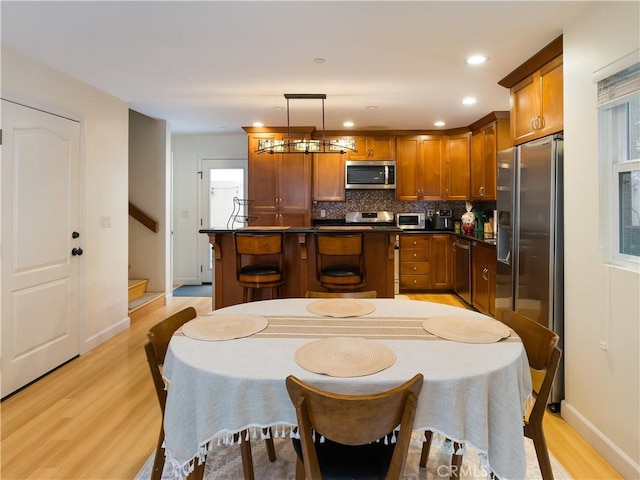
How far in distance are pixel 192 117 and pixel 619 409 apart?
4.73 meters

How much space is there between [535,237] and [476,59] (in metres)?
1.36

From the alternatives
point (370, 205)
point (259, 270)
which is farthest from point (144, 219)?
point (370, 205)

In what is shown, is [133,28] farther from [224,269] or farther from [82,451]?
[82,451]

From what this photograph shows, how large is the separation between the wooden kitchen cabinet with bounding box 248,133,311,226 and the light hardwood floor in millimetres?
2713

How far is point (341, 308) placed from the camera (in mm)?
1991

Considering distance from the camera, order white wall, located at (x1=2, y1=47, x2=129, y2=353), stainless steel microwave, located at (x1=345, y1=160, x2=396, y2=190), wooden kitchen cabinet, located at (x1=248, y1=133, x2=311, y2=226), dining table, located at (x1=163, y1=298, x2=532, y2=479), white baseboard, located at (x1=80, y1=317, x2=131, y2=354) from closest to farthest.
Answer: dining table, located at (x1=163, y1=298, x2=532, y2=479), white wall, located at (x1=2, y1=47, x2=129, y2=353), white baseboard, located at (x1=80, y1=317, x2=131, y2=354), wooden kitchen cabinet, located at (x1=248, y1=133, x2=311, y2=226), stainless steel microwave, located at (x1=345, y1=160, x2=396, y2=190)

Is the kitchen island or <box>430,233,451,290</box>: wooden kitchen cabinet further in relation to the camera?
<box>430,233,451,290</box>: wooden kitchen cabinet

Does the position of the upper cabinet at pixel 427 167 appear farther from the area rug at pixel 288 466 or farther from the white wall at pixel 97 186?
the area rug at pixel 288 466

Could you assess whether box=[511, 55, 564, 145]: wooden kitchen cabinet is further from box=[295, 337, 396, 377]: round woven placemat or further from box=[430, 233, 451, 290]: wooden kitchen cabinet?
box=[430, 233, 451, 290]: wooden kitchen cabinet

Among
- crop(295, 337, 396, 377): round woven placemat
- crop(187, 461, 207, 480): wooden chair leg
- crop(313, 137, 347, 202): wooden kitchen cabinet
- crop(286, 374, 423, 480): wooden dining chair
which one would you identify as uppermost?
crop(313, 137, 347, 202): wooden kitchen cabinet

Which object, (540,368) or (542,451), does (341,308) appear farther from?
(542,451)

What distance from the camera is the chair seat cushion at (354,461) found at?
1.22 m

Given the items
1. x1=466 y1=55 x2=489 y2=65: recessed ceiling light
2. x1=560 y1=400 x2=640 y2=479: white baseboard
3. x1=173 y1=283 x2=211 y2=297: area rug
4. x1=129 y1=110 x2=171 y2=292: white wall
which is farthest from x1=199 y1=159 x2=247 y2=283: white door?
x1=560 y1=400 x2=640 y2=479: white baseboard

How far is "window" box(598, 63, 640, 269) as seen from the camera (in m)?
1.88
